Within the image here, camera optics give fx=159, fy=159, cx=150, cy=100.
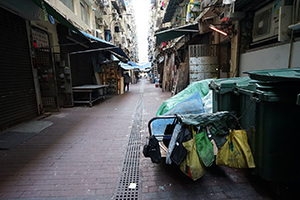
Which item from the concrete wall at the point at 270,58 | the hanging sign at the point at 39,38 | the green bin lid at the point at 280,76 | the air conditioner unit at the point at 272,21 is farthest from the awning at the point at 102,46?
the green bin lid at the point at 280,76

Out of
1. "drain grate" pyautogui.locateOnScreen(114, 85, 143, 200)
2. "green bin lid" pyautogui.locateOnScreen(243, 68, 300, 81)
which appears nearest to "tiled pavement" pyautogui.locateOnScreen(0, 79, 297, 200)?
"drain grate" pyautogui.locateOnScreen(114, 85, 143, 200)

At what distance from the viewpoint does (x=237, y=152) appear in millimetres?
2154

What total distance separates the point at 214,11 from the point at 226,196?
7214mm

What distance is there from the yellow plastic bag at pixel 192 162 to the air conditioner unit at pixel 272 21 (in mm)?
4296

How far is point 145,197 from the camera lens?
7.50ft

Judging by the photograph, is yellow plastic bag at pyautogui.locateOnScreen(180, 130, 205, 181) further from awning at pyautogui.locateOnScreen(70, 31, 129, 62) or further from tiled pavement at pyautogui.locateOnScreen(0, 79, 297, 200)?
awning at pyautogui.locateOnScreen(70, 31, 129, 62)

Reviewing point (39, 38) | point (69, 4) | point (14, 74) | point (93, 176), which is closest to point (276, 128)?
point (93, 176)

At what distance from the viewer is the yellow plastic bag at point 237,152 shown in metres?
2.13

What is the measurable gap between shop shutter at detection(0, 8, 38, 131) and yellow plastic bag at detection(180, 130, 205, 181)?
5.71m

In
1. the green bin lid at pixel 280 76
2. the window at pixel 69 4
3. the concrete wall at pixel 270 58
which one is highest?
the window at pixel 69 4

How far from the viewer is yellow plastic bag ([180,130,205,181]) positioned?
2.16 m

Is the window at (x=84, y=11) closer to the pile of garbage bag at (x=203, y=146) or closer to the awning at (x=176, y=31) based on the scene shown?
the awning at (x=176, y=31)

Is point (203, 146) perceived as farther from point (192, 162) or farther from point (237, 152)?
point (237, 152)

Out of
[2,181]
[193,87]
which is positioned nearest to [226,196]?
[2,181]
